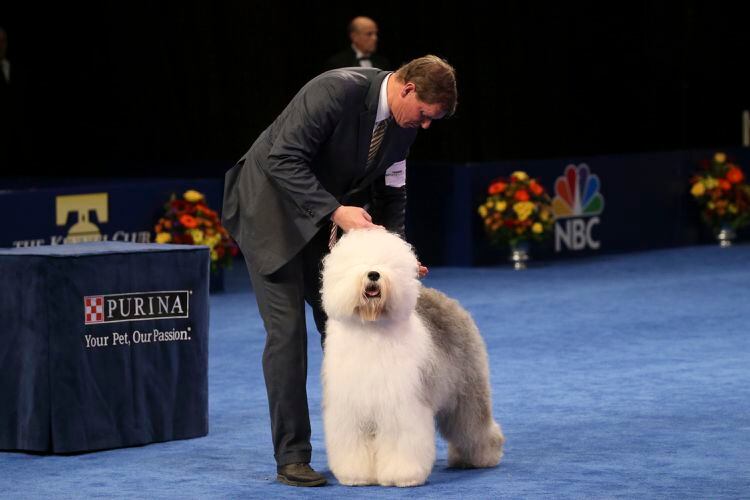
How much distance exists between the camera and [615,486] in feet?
16.6

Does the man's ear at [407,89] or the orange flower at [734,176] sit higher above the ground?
the man's ear at [407,89]

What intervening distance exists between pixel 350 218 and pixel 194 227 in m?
5.42

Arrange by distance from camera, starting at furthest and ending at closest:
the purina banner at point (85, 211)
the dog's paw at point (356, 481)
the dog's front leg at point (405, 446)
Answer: the purina banner at point (85, 211) → the dog's paw at point (356, 481) → the dog's front leg at point (405, 446)

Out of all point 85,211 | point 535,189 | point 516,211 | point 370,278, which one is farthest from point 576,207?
point 370,278

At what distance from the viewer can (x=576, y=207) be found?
12305mm

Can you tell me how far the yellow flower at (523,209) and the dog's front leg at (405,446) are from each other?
6.49m

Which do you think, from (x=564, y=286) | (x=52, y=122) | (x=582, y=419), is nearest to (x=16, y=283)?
(x=582, y=419)

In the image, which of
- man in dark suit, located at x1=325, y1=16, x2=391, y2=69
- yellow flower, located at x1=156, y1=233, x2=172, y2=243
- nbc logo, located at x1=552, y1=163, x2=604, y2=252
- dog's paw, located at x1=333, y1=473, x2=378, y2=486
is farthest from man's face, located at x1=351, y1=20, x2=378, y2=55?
dog's paw, located at x1=333, y1=473, x2=378, y2=486

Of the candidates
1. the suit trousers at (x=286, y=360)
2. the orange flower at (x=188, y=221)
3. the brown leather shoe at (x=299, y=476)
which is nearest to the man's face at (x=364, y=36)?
the orange flower at (x=188, y=221)

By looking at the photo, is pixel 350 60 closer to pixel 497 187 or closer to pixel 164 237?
pixel 497 187

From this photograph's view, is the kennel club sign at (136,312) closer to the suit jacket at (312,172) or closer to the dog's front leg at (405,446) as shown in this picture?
the suit jacket at (312,172)

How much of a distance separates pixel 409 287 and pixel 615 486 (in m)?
0.90

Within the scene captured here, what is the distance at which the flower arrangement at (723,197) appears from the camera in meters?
13.0

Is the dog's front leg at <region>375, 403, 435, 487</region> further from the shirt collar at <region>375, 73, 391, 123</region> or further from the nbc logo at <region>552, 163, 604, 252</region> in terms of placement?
the nbc logo at <region>552, 163, 604, 252</region>
